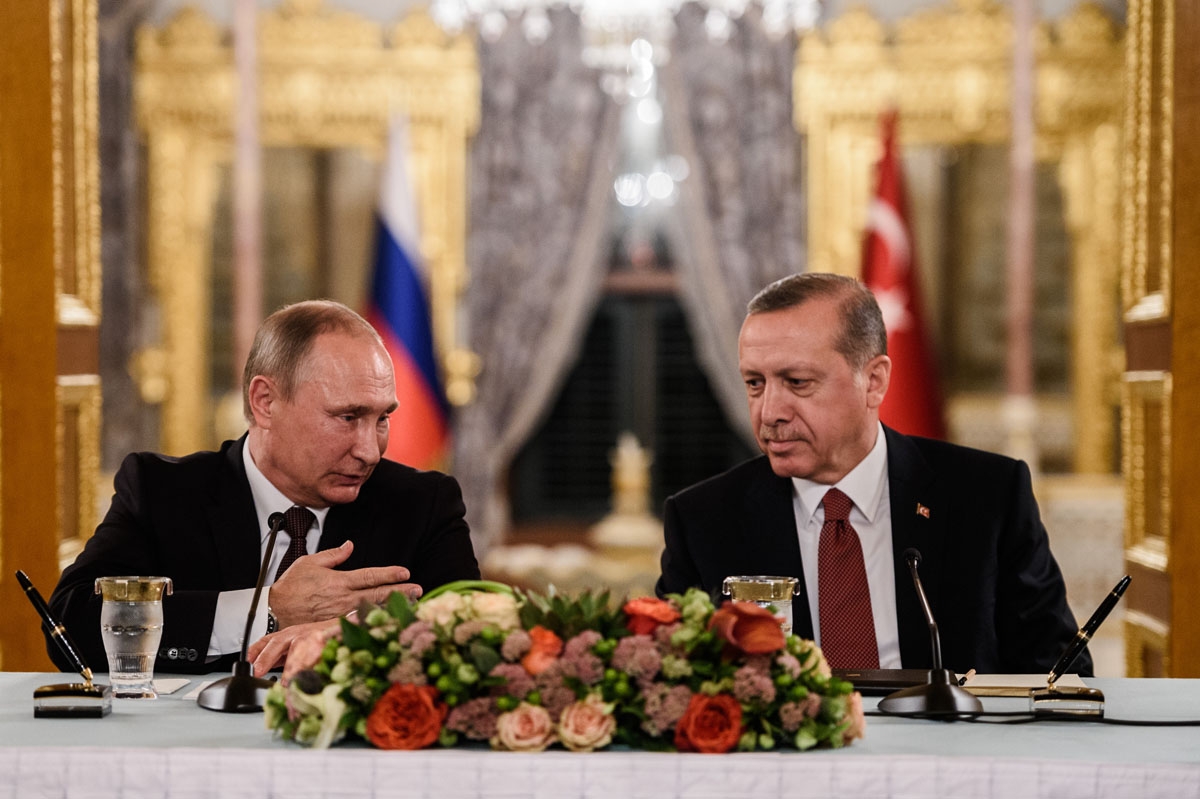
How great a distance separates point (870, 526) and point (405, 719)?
128cm

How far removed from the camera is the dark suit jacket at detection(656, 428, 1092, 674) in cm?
248

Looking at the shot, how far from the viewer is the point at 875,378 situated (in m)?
2.57

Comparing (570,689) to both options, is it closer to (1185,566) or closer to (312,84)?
(1185,566)

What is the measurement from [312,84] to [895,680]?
6.29 m

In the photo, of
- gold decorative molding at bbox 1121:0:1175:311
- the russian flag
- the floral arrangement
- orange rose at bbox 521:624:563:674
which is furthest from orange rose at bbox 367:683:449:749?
the russian flag

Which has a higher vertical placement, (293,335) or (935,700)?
(293,335)

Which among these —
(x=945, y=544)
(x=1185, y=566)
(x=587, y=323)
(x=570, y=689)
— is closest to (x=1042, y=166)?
(x=587, y=323)

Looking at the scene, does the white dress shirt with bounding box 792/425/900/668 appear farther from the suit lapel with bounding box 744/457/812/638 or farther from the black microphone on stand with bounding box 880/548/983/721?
the black microphone on stand with bounding box 880/548/983/721

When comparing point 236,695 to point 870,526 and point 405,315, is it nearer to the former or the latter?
point 870,526

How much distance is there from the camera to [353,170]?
773cm

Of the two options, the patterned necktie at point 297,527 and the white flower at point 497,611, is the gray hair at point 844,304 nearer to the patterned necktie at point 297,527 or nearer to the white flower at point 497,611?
the patterned necktie at point 297,527

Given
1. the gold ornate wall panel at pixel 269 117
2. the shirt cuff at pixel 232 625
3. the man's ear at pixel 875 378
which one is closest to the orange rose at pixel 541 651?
the shirt cuff at pixel 232 625

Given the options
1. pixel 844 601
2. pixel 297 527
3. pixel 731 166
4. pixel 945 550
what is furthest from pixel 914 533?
pixel 731 166

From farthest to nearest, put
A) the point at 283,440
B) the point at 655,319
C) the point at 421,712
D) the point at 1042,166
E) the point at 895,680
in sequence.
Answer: the point at 655,319 < the point at 1042,166 < the point at 283,440 < the point at 895,680 < the point at 421,712
